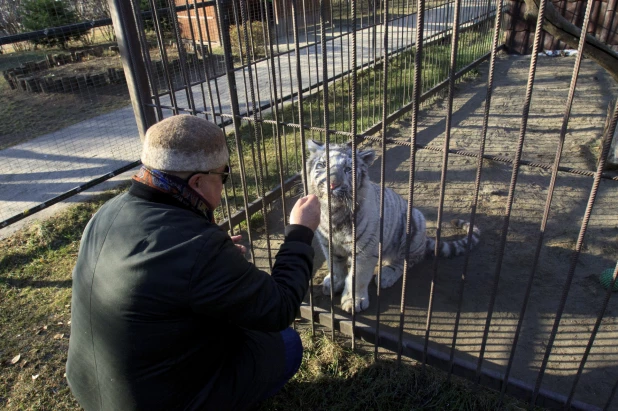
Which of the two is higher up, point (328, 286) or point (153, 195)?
point (153, 195)

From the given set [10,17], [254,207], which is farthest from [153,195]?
[10,17]

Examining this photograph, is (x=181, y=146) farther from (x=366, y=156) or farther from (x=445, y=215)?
(x=445, y=215)

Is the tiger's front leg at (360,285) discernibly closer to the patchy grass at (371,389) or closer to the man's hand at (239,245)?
the patchy grass at (371,389)

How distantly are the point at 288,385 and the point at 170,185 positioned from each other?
68.3 inches

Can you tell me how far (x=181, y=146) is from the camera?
1842 mm

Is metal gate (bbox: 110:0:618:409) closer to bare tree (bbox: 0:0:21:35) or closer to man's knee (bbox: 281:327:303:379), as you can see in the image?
man's knee (bbox: 281:327:303:379)

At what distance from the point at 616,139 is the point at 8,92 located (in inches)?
428

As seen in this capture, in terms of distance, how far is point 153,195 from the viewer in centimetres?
191

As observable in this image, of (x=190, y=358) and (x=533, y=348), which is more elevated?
(x=190, y=358)

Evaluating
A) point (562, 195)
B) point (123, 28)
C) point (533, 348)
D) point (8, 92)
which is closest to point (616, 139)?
point (562, 195)

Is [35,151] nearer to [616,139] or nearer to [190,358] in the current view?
[190,358]

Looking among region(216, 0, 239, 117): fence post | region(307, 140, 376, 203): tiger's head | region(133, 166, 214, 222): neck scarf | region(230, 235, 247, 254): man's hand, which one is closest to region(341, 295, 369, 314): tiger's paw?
region(307, 140, 376, 203): tiger's head

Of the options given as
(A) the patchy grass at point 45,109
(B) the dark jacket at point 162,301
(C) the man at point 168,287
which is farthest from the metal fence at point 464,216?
(A) the patchy grass at point 45,109

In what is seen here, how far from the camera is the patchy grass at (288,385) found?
2.78m
